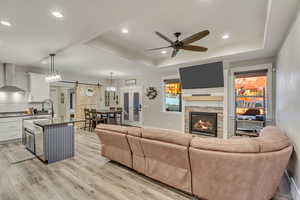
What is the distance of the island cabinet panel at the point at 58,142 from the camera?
124 inches

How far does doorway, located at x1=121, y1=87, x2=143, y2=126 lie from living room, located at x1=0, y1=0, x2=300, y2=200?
226cm

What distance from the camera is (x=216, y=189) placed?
1817 mm

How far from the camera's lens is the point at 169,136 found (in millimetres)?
2088

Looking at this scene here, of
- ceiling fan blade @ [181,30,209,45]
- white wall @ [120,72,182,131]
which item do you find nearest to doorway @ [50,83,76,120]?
white wall @ [120,72,182,131]

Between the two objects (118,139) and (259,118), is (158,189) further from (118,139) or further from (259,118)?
(259,118)

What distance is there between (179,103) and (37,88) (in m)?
5.74

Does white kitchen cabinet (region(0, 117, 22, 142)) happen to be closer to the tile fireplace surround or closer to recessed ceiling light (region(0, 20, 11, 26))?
recessed ceiling light (region(0, 20, 11, 26))

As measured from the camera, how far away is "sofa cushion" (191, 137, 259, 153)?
165 centimetres

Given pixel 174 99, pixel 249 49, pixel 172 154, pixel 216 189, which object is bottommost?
pixel 216 189

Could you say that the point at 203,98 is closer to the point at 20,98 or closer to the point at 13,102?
the point at 20,98

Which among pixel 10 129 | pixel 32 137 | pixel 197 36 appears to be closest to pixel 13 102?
pixel 10 129

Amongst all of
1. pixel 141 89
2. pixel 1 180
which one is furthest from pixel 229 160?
pixel 141 89

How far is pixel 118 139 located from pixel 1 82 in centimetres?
532

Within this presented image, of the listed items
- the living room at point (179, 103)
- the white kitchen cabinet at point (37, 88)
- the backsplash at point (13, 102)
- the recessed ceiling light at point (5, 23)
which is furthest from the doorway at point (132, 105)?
the recessed ceiling light at point (5, 23)
